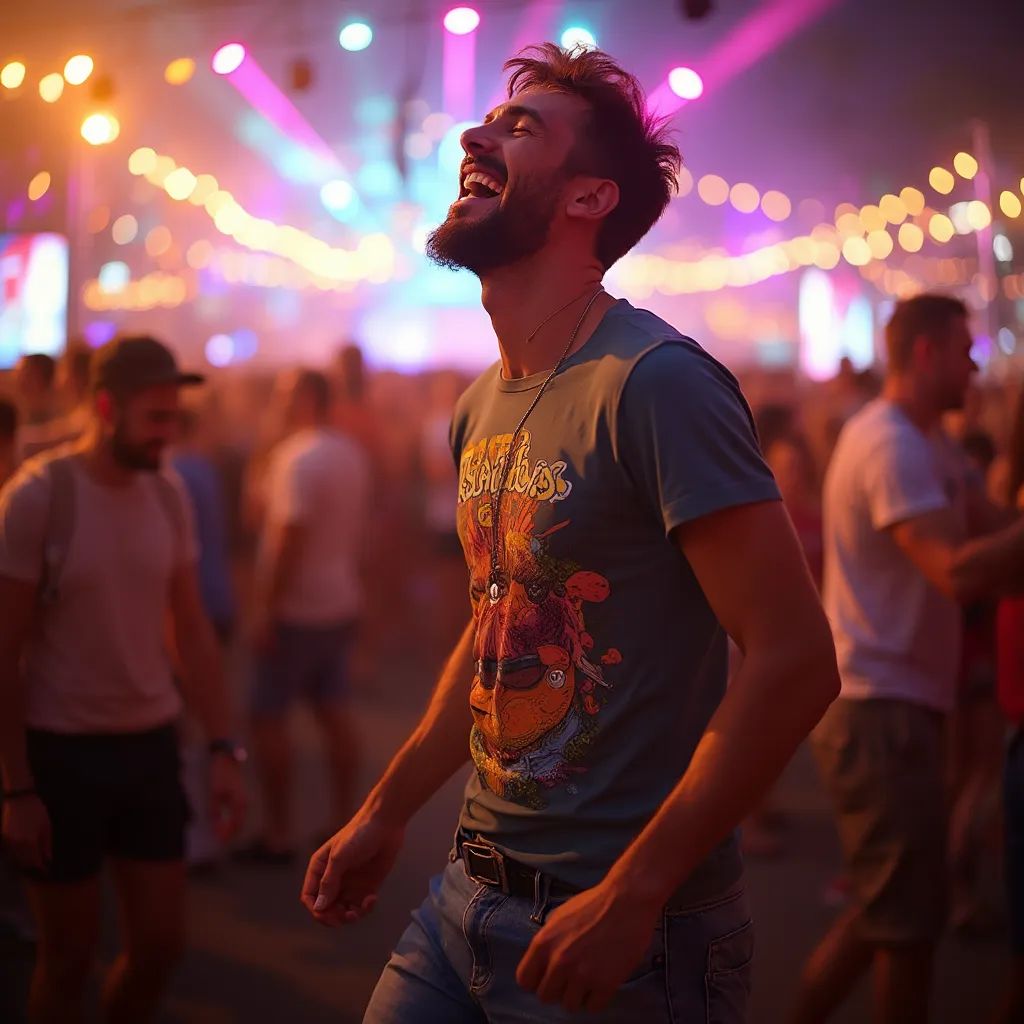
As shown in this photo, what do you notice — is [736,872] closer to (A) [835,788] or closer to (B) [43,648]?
(A) [835,788]

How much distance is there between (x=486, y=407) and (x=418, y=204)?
93.6 ft

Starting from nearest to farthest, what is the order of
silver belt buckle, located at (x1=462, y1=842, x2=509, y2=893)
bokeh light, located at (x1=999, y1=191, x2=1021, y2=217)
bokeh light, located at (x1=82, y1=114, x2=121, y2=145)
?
silver belt buckle, located at (x1=462, y1=842, x2=509, y2=893)
bokeh light, located at (x1=999, y1=191, x2=1021, y2=217)
bokeh light, located at (x1=82, y1=114, x2=121, y2=145)

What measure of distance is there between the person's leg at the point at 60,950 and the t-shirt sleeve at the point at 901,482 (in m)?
2.11

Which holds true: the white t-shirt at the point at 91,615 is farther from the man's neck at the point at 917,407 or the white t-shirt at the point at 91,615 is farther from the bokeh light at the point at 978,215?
the bokeh light at the point at 978,215

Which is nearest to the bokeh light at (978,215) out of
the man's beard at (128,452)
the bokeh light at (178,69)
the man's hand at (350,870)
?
the man's beard at (128,452)

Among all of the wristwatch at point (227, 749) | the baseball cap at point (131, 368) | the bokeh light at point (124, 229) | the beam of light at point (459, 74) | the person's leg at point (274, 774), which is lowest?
the person's leg at point (274, 774)

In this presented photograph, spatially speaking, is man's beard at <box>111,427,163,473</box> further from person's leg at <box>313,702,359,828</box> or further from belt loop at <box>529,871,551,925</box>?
A: person's leg at <box>313,702,359,828</box>

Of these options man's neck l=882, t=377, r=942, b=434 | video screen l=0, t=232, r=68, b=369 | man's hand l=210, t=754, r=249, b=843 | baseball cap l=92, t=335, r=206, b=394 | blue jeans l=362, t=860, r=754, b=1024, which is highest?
video screen l=0, t=232, r=68, b=369

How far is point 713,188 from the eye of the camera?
2025 cm

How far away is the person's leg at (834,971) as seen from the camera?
282 centimetres

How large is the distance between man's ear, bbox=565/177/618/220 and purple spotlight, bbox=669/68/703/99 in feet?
20.3

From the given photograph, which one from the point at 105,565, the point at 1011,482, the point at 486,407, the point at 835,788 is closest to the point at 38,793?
the point at 105,565

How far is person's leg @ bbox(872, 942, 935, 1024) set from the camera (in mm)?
2713

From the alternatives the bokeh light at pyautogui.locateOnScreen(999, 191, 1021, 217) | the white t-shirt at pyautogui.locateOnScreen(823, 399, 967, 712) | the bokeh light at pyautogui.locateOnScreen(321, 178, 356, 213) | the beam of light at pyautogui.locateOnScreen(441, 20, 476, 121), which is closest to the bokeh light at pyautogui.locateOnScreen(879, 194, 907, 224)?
the beam of light at pyautogui.locateOnScreen(441, 20, 476, 121)
